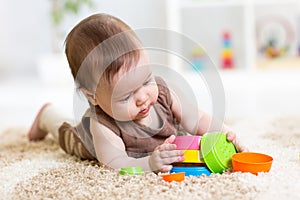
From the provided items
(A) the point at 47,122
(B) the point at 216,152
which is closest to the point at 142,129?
(B) the point at 216,152

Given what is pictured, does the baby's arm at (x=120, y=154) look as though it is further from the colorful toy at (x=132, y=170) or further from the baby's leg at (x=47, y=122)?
the baby's leg at (x=47, y=122)

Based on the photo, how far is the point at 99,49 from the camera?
3.37ft

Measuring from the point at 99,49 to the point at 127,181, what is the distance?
0.26m

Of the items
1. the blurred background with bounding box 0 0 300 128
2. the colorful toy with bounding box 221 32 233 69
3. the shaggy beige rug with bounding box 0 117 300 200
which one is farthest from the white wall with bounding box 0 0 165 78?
the shaggy beige rug with bounding box 0 117 300 200

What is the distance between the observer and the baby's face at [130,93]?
1011 mm

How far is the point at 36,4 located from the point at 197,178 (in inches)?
96.6

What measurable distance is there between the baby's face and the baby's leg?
1.18ft

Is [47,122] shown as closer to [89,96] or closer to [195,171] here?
[89,96]

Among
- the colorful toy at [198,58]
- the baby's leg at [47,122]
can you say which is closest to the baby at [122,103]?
the baby's leg at [47,122]

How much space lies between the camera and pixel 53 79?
2854 mm

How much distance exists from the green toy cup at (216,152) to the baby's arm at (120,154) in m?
0.05

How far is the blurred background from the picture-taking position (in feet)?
8.96

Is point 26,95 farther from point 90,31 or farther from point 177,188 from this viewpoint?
point 177,188

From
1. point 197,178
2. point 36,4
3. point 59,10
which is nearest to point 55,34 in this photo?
point 59,10
